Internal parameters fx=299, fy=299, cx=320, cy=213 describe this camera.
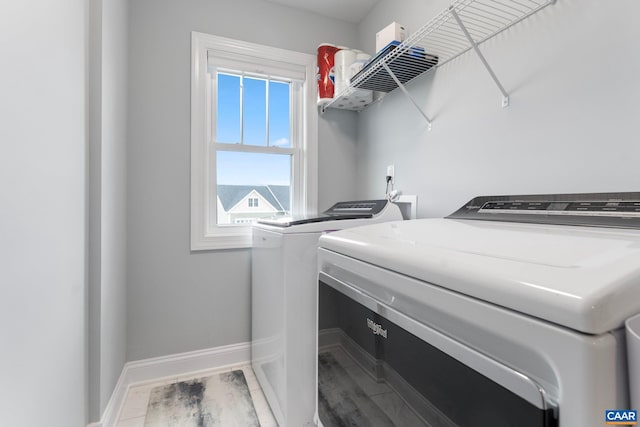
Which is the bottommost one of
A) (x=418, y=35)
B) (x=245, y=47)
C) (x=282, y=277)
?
(x=282, y=277)

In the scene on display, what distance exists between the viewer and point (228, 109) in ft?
7.04

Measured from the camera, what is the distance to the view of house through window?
213 cm

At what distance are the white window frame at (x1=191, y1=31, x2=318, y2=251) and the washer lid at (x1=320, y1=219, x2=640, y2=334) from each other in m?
1.45

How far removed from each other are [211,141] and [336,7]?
4.43 ft

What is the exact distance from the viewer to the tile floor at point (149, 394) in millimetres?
1522

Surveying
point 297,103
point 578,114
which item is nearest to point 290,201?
point 297,103

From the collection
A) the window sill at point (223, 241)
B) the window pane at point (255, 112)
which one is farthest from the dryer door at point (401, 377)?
the window pane at point (255, 112)

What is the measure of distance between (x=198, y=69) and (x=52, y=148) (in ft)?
4.04

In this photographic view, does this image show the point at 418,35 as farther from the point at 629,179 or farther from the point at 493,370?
the point at 493,370

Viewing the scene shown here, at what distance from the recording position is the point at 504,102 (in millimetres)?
1220

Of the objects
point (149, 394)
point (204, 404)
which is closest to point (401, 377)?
point (204, 404)

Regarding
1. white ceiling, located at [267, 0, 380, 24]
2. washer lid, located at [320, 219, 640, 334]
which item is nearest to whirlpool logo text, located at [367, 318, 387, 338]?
washer lid, located at [320, 219, 640, 334]

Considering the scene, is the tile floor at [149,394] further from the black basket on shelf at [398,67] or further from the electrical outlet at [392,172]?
the black basket on shelf at [398,67]

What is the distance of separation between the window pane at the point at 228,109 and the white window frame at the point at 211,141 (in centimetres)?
9
